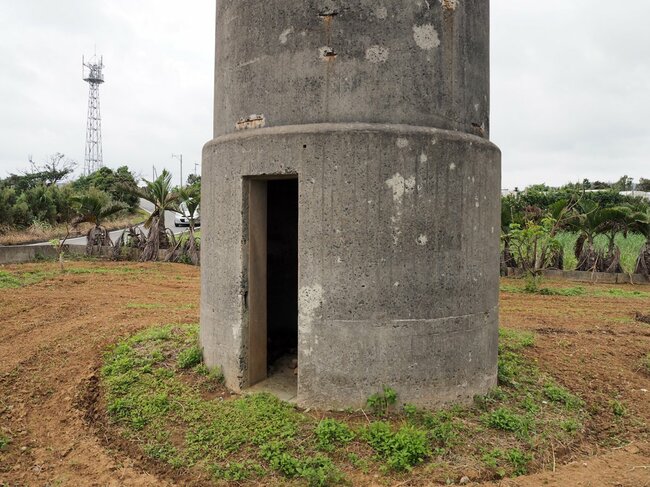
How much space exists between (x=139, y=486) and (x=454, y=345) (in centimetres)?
270

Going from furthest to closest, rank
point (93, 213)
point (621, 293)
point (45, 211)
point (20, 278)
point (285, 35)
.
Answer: point (45, 211)
point (93, 213)
point (20, 278)
point (621, 293)
point (285, 35)

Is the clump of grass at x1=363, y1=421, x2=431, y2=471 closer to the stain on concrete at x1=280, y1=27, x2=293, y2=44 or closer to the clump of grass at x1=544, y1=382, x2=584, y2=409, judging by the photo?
the clump of grass at x1=544, y1=382, x2=584, y2=409

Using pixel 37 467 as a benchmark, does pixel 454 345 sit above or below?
Answer: above

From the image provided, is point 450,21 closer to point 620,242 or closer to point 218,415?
point 218,415

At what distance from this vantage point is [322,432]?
3.92 m

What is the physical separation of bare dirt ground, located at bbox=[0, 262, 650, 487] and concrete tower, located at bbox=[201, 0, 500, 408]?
114 cm

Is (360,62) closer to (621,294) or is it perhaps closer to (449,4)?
(449,4)

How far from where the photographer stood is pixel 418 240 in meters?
4.31

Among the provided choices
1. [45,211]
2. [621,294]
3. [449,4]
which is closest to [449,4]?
[449,4]

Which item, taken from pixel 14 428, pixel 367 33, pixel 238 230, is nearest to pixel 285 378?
pixel 238 230

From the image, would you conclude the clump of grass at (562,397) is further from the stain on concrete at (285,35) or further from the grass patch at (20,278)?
the grass patch at (20,278)

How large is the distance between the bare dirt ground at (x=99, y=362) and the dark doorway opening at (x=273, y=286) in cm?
144

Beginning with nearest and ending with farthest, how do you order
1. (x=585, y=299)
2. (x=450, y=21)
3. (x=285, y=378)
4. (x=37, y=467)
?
(x=37, y=467)
(x=450, y=21)
(x=285, y=378)
(x=585, y=299)

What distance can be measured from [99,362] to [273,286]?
221 cm
